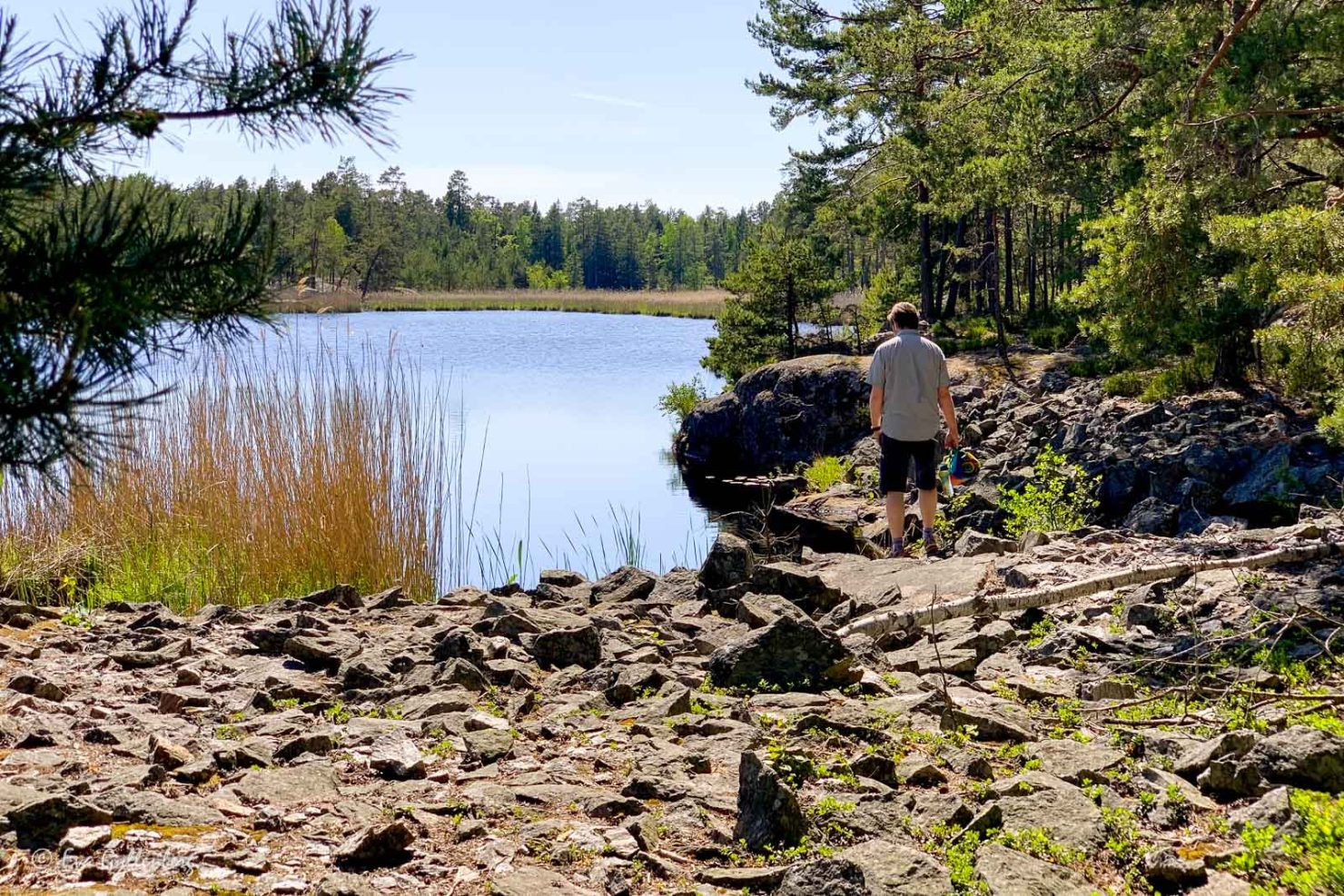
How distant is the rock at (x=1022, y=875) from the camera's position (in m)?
2.99

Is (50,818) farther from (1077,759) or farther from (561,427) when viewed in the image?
(561,427)

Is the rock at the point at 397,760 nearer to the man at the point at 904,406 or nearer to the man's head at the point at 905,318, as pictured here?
the man at the point at 904,406

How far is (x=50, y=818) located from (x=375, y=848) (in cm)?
90

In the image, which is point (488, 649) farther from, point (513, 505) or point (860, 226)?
point (860, 226)

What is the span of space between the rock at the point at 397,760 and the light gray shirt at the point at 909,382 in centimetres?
499

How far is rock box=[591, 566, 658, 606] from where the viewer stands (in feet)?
24.0

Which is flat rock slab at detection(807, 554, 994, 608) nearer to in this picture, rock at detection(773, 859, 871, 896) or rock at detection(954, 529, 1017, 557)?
rock at detection(954, 529, 1017, 557)

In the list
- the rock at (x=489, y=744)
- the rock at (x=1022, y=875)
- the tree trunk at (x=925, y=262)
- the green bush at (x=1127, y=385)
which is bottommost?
the rock at (x=1022, y=875)

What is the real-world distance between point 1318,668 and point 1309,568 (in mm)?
1320

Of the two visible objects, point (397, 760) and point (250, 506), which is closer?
point (397, 760)

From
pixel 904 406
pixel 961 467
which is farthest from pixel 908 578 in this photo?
pixel 961 467

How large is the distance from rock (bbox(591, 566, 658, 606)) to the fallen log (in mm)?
1795

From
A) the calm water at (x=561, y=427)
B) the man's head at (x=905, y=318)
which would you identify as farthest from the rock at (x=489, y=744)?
the man's head at (x=905, y=318)

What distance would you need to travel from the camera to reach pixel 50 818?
3090mm
